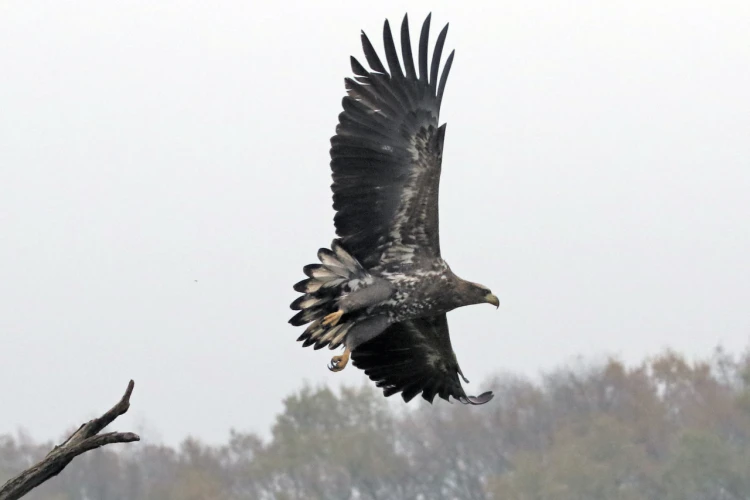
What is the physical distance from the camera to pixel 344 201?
28.9 feet

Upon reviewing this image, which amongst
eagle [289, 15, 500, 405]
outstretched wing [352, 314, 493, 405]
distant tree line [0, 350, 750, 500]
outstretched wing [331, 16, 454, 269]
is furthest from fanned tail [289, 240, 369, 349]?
distant tree line [0, 350, 750, 500]

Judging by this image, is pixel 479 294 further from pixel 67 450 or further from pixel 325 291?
pixel 67 450

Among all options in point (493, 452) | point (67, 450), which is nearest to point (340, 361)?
point (67, 450)

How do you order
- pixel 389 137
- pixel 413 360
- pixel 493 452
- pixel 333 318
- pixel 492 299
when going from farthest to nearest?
pixel 493 452 → pixel 413 360 → pixel 492 299 → pixel 333 318 → pixel 389 137

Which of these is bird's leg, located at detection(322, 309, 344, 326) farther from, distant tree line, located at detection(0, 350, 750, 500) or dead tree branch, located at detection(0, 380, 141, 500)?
distant tree line, located at detection(0, 350, 750, 500)

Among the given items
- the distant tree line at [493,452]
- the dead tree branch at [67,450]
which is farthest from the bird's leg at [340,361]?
the distant tree line at [493,452]

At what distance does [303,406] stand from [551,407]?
34.5 ft

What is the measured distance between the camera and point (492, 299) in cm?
939

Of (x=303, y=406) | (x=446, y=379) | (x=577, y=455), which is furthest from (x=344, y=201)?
(x=303, y=406)

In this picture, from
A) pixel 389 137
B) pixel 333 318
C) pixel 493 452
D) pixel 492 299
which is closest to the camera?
pixel 389 137

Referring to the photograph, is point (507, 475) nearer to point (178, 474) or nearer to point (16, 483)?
point (178, 474)

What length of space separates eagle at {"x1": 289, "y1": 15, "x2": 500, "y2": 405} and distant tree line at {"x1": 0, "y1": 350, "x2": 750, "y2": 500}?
37.6 meters

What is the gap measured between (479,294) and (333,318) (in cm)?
A: 118

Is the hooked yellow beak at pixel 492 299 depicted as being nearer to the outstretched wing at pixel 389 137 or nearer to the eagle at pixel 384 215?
the eagle at pixel 384 215
